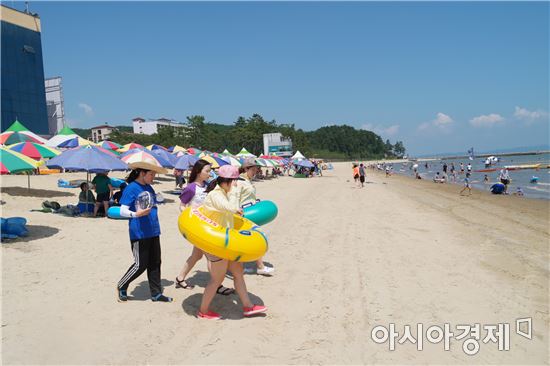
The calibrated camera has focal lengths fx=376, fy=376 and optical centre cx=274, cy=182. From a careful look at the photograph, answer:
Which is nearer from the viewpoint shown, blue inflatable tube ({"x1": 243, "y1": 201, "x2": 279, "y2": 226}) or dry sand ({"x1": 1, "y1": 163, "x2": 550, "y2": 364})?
dry sand ({"x1": 1, "y1": 163, "x2": 550, "y2": 364})

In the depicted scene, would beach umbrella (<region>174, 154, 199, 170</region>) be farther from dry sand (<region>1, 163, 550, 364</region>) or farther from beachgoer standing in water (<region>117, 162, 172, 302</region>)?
beachgoer standing in water (<region>117, 162, 172, 302</region>)

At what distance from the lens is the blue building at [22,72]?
33.4 m

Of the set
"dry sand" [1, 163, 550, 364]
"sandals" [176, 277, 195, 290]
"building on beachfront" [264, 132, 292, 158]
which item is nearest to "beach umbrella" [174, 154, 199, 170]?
"dry sand" [1, 163, 550, 364]

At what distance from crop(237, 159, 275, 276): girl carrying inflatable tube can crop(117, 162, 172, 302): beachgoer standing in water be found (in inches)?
56.5

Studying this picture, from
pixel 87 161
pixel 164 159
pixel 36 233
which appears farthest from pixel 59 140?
pixel 36 233

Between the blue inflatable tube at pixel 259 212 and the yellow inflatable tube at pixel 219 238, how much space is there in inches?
60.4

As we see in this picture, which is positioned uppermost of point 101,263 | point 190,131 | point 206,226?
point 190,131

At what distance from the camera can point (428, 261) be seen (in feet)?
21.4

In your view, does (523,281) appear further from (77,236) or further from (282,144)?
(282,144)

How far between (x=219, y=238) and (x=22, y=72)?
4015 cm

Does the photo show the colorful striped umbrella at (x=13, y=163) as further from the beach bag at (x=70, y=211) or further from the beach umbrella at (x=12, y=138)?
the beach umbrella at (x=12, y=138)

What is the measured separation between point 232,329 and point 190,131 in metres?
62.1

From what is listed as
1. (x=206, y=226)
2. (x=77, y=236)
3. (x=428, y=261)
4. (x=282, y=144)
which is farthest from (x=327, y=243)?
(x=282, y=144)

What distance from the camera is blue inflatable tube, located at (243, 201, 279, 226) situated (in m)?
5.55
